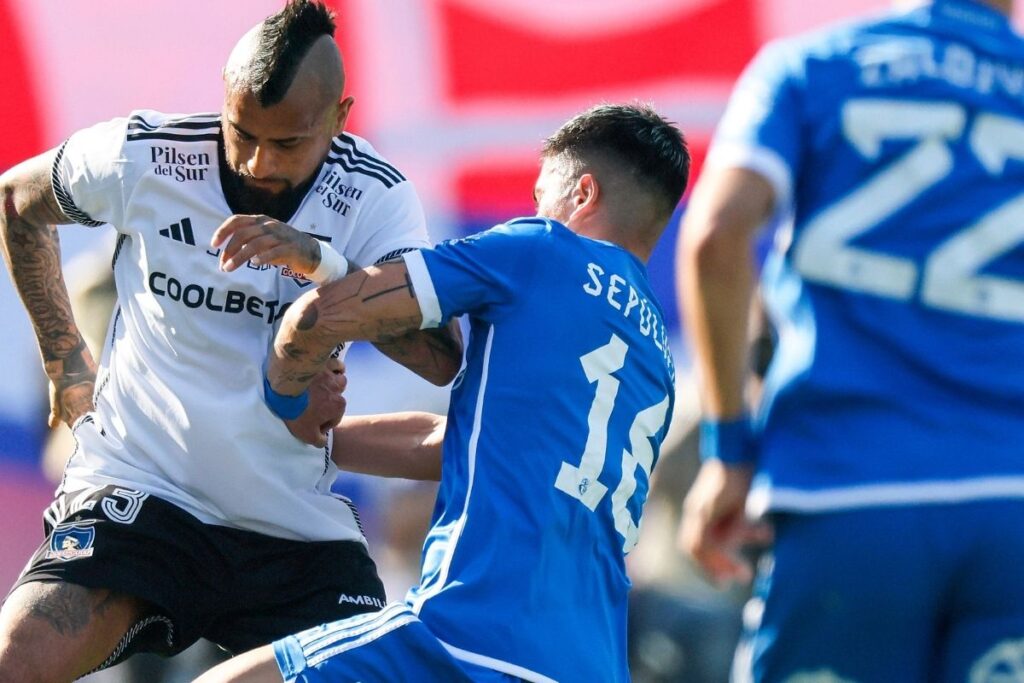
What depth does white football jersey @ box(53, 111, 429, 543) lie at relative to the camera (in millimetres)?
4109

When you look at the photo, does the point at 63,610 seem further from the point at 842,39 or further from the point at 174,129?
the point at 842,39

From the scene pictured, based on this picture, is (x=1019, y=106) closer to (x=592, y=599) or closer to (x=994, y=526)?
(x=994, y=526)

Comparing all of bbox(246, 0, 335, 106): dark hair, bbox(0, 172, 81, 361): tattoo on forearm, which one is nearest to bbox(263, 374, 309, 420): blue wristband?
bbox(246, 0, 335, 106): dark hair

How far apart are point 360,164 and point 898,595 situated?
2.17 meters

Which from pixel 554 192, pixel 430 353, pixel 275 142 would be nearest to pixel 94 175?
pixel 275 142

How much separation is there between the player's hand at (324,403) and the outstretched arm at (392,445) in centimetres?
40

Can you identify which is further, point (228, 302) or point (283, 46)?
point (228, 302)

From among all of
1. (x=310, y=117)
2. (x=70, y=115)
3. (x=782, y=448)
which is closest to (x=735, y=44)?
(x=70, y=115)

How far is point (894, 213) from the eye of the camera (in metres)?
2.66

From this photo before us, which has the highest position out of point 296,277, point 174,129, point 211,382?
point 174,129

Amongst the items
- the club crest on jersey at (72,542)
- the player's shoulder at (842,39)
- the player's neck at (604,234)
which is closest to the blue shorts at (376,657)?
the club crest on jersey at (72,542)

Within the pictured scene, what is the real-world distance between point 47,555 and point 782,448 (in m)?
2.22

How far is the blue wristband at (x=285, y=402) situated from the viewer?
3.82m

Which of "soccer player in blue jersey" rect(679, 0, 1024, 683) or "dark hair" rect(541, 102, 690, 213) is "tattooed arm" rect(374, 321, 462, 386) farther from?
"soccer player in blue jersey" rect(679, 0, 1024, 683)
